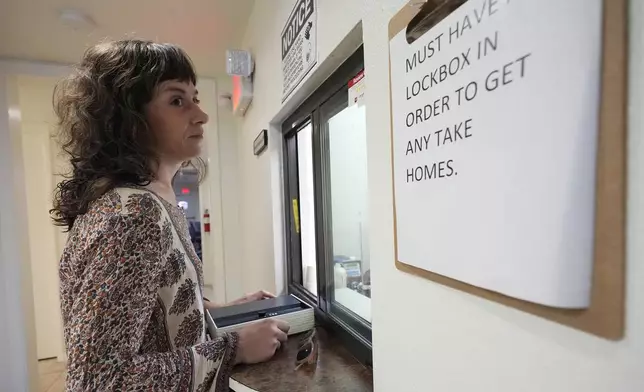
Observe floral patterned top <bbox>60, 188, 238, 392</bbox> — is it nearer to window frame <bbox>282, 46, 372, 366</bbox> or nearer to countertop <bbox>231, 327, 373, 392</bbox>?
countertop <bbox>231, 327, 373, 392</bbox>

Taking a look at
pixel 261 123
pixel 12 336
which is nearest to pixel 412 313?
pixel 261 123

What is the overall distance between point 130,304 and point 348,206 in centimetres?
75

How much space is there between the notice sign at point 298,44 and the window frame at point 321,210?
0.07m

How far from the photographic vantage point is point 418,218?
1.44 ft

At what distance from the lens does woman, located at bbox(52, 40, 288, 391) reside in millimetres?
569

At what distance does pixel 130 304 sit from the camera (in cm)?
58

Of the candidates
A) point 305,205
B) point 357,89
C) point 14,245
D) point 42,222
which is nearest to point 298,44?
point 357,89

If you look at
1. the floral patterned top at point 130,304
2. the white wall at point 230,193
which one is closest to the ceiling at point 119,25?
the white wall at point 230,193

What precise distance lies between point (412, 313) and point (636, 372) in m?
0.28

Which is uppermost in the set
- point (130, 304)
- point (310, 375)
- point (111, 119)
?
point (111, 119)

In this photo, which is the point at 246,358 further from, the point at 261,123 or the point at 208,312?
the point at 261,123

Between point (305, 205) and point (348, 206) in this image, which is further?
point (305, 205)

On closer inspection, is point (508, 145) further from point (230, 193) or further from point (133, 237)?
point (230, 193)

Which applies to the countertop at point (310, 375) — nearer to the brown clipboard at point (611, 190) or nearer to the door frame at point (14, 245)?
the brown clipboard at point (611, 190)
